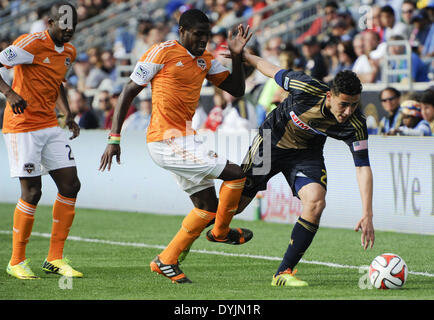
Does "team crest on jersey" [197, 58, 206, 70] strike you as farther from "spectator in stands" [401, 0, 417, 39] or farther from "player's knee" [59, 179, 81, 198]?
"spectator in stands" [401, 0, 417, 39]

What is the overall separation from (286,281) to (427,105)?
5.26m

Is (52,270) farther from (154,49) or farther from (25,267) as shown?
(154,49)

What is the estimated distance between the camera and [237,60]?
7.53m

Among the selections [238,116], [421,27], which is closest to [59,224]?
[238,116]

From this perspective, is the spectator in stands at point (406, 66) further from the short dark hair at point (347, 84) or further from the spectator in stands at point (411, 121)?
the short dark hair at point (347, 84)

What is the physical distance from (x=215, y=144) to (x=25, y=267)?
5.68 meters

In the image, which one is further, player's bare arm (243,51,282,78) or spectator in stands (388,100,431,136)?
spectator in stands (388,100,431,136)

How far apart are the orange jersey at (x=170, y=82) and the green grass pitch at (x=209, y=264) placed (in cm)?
144

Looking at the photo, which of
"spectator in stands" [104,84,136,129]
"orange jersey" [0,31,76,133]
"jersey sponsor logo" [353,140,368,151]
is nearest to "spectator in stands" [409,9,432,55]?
"spectator in stands" [104,84,136,129]

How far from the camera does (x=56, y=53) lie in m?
7.80

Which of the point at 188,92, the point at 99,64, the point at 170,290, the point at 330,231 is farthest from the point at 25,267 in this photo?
the point at 99,64

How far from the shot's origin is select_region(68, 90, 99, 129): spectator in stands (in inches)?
628

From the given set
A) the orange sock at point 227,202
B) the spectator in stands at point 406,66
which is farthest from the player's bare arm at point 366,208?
the spectator in stands at point 406,66

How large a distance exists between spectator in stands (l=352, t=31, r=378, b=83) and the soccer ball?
7.34 metres
